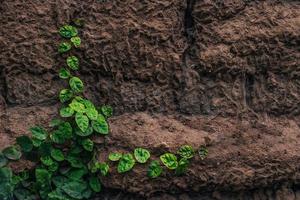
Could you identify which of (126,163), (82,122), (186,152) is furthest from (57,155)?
(186,152)

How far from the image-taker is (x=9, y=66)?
2404 mm

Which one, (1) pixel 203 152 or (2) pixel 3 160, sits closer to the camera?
(2) pixel 3 160

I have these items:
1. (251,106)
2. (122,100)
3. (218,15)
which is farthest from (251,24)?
(122,100)

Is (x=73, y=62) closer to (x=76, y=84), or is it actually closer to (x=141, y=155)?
(x=76, y=84)

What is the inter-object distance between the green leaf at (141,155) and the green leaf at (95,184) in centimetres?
17

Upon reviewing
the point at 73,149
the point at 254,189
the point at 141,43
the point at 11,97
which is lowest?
the point at 254,189

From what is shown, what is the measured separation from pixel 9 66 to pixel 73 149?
0.39m

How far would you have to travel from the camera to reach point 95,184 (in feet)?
7.86

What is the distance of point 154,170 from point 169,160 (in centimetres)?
7

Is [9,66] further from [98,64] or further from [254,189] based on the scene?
[254,189]

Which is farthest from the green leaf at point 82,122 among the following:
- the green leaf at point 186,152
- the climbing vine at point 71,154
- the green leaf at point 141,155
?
the green leaf at point 186,152

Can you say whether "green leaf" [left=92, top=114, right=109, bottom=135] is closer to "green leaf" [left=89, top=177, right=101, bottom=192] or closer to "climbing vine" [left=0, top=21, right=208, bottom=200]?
"climbing vine" [left=0, top=21, right=208, bottom=200]

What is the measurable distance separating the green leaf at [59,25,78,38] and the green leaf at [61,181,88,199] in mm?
544

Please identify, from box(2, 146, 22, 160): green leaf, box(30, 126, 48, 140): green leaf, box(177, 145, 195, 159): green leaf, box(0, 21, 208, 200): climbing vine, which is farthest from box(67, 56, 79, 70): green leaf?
box(177, 145, 195, 159): green leaf
